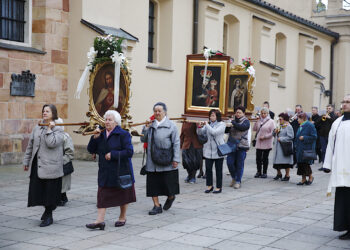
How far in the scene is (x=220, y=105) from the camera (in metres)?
10.5

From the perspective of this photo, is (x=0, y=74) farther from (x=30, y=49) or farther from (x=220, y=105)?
(x=220, y=105)

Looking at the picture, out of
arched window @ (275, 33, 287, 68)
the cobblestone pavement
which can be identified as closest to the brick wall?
the cobblestone pavement

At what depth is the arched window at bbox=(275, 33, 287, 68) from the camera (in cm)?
2802

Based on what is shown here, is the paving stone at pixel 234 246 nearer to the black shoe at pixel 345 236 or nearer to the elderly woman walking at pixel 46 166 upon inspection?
the black shoe at pixel 345 236

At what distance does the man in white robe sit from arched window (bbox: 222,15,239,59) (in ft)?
55.7

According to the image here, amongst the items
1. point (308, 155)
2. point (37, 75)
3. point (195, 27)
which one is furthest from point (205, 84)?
point (195, 27)

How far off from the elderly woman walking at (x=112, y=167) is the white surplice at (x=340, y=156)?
8.88 ft

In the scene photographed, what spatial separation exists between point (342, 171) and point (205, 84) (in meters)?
4.14

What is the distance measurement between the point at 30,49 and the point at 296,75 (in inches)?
733

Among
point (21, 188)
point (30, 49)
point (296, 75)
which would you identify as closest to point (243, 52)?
point (296, 75)

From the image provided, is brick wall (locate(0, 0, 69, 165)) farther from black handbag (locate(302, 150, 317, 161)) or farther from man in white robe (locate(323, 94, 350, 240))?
man in white robe (locate(323, 94, 350, 240))

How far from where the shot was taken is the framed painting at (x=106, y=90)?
8672mm

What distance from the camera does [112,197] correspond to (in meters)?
7.21

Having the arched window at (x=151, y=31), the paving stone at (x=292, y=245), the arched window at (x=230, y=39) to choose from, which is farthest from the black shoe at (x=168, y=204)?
the arched window at (x=230, y=39)
